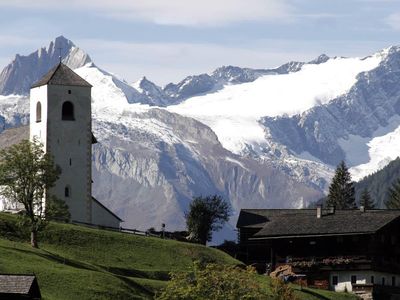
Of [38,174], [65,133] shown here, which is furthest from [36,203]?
[65,133]

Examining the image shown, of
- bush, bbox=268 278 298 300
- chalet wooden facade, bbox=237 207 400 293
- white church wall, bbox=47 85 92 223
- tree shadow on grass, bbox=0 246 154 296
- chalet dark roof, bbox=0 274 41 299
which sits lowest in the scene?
chalet dark roof, bbox=0 274 41 299

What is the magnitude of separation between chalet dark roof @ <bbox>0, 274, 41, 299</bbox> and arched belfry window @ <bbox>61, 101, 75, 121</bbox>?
230 ft

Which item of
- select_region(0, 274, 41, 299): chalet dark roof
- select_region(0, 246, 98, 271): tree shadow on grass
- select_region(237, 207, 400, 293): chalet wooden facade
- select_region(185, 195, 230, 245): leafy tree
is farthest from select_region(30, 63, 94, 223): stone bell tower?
select_region(0, 274, 41, 299): chalet dark roof

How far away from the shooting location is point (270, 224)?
479 feet

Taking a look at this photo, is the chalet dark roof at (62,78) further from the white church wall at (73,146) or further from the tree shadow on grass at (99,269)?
→ the tree shadow on grass at (99,269)

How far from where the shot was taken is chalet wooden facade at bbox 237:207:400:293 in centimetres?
13475

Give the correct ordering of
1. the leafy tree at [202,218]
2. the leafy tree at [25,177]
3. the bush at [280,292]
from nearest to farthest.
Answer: the bush at [280,292] → the leafy tree at [25,177] → the leafy tree at [202,218]

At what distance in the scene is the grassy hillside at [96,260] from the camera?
341 ft

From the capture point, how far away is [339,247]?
138000 millimetres

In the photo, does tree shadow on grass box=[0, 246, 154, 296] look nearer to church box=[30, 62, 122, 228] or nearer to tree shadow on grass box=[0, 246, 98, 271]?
tree shadow on grass box=[0, 246, 98, 271]

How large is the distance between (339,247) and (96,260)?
26.8 meters

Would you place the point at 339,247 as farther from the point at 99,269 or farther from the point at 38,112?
the point at 38,112

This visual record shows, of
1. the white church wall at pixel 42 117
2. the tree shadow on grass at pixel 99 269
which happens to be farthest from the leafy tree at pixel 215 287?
the white church wall at pixel 42 117

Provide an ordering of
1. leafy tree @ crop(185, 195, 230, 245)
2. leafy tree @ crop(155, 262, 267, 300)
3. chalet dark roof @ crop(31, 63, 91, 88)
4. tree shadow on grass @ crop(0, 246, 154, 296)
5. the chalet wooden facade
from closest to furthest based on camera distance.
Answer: leafy tree @ crop(155, 262, 267, 300) → tree shadow on grass @ crop(0, 246, 154, 296) → the chalet wooden facade → chalet dark roof @ crop(31, 63, 91, 88) → leafy tree @ crop(185, 195, 230, 245)
